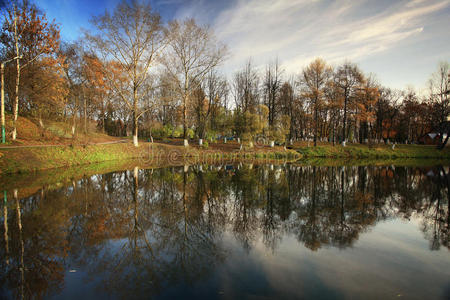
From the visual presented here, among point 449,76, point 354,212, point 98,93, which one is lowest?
point 354,212

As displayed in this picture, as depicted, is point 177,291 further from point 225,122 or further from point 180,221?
point 225,122

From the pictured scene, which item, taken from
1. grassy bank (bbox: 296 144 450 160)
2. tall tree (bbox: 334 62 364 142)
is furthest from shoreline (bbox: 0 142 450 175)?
tall tree (bbox: 334 62 364 142)

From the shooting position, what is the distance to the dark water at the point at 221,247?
3771 millimetres

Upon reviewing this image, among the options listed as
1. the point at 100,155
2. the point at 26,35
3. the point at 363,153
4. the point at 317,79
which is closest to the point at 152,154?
the point at 100,155

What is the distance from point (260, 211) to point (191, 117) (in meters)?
42.0

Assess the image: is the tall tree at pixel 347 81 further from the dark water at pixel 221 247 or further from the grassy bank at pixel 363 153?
the dark water at pixel 221 247

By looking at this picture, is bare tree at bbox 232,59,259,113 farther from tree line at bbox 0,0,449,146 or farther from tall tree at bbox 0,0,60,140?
tall tree at bbox 0,0,60,140

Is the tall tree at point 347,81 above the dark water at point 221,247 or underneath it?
above

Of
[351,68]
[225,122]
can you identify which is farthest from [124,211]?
[351,68]

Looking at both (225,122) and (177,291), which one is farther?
(225,122)

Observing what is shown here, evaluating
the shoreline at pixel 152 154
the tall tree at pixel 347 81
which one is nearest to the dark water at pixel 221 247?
the shoreline at pixel 152 154

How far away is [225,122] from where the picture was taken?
37469 mm

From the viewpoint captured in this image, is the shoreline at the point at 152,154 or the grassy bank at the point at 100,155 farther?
the shoreline at the point at 152,154

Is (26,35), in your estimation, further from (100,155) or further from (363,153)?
(363,153)
